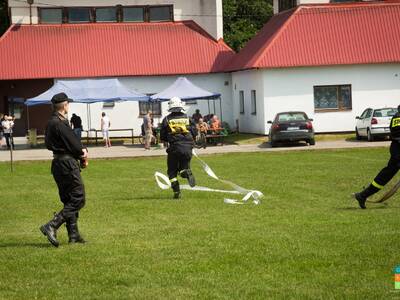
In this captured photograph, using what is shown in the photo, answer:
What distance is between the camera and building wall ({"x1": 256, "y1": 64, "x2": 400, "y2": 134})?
157ft

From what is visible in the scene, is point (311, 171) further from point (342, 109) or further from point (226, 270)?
point (342, 109)

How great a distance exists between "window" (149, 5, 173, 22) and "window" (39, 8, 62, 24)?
5640 mm

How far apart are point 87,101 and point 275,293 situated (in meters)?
38.2

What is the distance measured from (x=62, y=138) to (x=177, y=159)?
23.5ft

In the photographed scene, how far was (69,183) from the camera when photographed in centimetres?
1201

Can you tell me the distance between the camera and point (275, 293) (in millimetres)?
8508

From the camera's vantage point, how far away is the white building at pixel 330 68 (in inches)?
1876

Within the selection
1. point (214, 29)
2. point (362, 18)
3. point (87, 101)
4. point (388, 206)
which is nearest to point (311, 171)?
point (388, 206)

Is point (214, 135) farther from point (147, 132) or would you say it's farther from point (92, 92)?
point (92, 92)

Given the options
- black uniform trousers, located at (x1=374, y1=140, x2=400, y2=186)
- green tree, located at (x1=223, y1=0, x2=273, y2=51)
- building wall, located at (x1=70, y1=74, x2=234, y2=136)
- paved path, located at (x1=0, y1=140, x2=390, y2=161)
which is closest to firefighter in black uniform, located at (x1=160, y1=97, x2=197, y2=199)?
black uniform trousers, located at (x1=374, y1=140, x2=400, y2=186)

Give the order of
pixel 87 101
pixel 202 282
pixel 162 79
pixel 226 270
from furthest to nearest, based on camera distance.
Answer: pixel 162 79 < pixel 87 101 < pixel 226 270 < pixel 202 282

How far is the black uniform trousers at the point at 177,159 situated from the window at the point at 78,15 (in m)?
41.7

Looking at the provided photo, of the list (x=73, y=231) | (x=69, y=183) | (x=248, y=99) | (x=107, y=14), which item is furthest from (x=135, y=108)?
(x=69, y=183)

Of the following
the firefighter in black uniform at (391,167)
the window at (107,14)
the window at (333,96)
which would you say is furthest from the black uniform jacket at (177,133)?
the window at (107,14)
